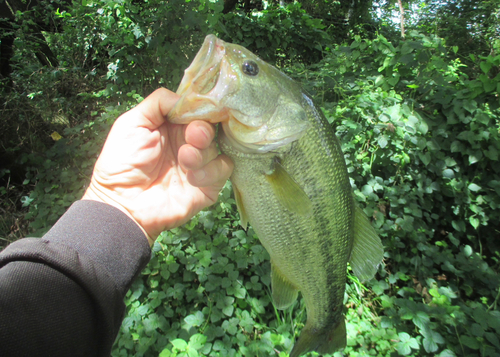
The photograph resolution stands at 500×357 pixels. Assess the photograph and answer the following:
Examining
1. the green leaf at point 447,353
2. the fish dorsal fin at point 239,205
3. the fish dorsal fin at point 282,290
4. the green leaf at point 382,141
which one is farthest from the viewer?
the green leaf at point 382,141

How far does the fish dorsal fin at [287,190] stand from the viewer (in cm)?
125

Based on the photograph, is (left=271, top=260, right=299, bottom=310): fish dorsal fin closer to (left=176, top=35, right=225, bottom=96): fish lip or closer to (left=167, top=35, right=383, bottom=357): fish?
(left=167, top=35, right=383, bottom=357): fish

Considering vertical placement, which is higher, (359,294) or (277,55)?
(277,55)

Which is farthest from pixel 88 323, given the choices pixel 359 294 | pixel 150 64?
pixel 150 64

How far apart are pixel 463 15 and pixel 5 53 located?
52.3ft

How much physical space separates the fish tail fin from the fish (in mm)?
100

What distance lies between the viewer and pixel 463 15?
38.9 ft

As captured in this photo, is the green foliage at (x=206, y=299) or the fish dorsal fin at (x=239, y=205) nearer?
the fish dorsal fin at (x=239, y=205)

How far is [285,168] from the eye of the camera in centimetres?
128

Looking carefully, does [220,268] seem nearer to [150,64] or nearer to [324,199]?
[324,199]

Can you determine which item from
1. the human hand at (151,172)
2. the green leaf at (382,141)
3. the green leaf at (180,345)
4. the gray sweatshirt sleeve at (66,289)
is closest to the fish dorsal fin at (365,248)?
the human hand at (151,172)

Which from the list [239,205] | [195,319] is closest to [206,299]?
[195,319]

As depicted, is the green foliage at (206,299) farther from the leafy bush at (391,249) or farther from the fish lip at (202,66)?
the fish lip at (202,66)

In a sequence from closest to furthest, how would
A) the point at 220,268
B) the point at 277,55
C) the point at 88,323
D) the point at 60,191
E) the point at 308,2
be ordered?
the point at 88,323
the point at 220,268
the point at 60,191
the point at 277,55
the point at 308,2
